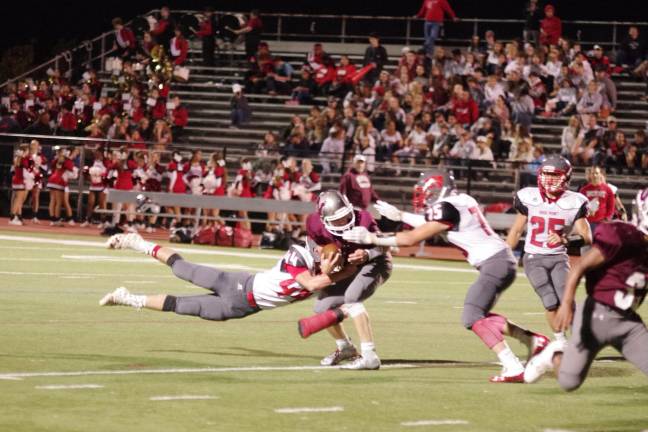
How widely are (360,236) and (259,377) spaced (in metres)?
1.19

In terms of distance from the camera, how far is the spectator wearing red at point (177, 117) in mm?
28984

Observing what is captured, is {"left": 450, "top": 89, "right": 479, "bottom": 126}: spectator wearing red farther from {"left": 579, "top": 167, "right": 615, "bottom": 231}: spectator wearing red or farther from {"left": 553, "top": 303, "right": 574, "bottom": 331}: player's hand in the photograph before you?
{"left": 553, "top": 303, "right": 574, "bottom": 331}: player's hand

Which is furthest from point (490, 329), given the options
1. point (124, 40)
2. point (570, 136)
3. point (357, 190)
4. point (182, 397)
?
point (124, 40)

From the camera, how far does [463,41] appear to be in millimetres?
30406

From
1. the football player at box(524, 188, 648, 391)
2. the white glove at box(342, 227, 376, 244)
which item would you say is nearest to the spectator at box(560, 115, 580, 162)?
the white glove at box(342, 227, 376, 244)

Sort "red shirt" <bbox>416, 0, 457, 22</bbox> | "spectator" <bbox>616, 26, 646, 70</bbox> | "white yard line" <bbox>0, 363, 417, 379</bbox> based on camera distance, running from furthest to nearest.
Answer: "red shirt" <bbox>416, 0, 457, 22</bbox>, "spectator" <bbox>616, 26, 646, 70</bbox>, "white yard line" <bbox>0, 363, 417, 379</bbox>

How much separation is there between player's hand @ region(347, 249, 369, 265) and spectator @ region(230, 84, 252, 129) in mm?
19636

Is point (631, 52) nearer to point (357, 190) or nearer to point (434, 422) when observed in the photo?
point (357, 190)

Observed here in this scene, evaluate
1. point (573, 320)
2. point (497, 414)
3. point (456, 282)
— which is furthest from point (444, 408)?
point (456, 282)

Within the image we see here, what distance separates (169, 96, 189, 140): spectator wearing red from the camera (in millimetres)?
28984

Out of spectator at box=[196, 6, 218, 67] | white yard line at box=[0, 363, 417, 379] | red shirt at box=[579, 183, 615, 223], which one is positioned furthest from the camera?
spectator at box=[196, 6, 218, 67]

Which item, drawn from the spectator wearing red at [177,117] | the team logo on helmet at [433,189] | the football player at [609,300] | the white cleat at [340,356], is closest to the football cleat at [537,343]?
the team logo on helmet at [433,189]

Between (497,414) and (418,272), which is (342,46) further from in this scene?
(497,414)

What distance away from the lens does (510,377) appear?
9.13 metres
